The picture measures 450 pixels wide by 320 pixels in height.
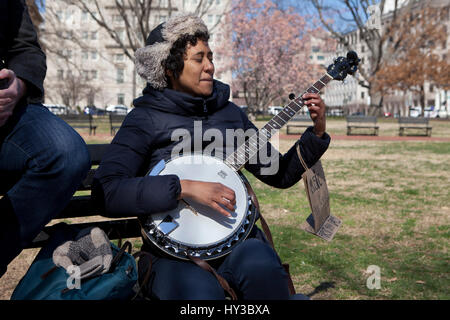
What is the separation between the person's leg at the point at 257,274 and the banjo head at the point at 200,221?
15 centimetres

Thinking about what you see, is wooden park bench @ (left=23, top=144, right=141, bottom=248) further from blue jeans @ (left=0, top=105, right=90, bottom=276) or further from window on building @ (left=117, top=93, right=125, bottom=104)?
window on building @ (left=117, top=93, right=125, bottom=104)

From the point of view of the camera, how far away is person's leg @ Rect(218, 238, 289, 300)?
188 cm

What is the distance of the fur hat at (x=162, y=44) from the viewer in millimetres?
2520

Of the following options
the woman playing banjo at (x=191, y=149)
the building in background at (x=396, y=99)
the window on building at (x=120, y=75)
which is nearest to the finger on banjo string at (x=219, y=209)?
the woman playing banjo at (x=191, y=149)

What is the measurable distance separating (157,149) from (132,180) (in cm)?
34

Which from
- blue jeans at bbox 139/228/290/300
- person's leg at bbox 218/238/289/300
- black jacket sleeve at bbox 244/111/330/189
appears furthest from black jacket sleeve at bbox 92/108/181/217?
black jacket sleeve at bbox 244/111/330/189

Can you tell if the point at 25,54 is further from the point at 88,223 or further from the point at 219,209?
the point at 219,209

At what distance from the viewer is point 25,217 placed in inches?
73.1

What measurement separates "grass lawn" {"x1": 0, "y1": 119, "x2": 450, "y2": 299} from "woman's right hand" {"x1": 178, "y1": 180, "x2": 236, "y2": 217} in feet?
4.91

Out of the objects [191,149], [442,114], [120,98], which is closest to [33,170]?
[191,149]

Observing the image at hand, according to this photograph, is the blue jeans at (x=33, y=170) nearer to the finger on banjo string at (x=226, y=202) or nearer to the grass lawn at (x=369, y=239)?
the finger on banjo string at (x=226, y=202)

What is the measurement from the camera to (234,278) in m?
1.97
